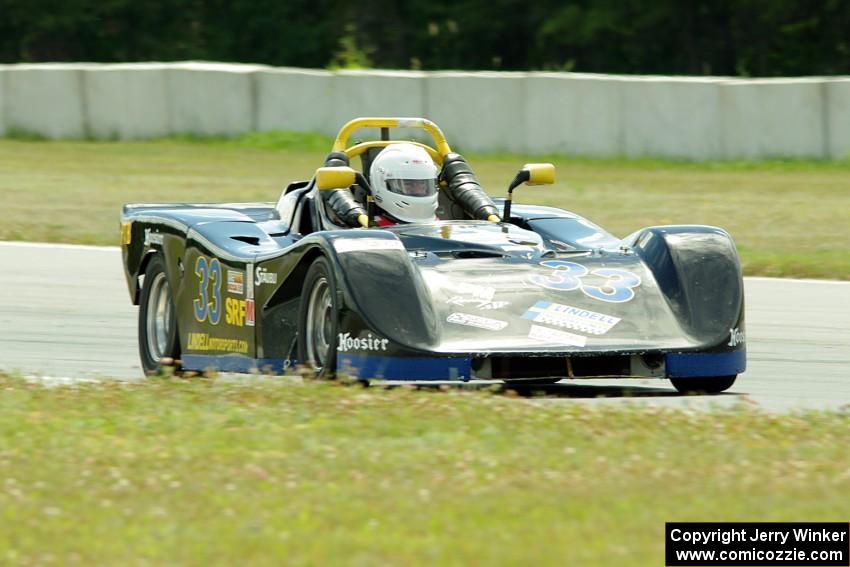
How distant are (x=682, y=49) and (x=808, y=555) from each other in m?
27.8

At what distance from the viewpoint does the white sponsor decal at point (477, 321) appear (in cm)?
816

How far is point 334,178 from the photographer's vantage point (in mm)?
9438

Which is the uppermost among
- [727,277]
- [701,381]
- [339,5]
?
[339,5]

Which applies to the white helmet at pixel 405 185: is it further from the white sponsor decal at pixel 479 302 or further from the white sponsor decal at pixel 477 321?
the white sponsor decal at pixel 477 321

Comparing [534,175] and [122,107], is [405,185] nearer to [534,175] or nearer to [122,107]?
[534,175]

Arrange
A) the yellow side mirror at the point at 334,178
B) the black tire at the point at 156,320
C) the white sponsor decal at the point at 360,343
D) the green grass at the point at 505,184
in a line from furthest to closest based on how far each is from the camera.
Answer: the green grass at the point at 505,184 < the black tire at the point at 156,320 < the yellow side mirror at the point at 334,178 < the white sponsor decal at the point at 360,343

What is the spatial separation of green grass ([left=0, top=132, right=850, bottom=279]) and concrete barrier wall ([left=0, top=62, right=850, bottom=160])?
0.22 meters

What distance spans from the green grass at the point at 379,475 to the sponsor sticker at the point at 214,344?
1218 millimetres

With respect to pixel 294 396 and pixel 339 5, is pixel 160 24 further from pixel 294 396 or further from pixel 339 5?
pixel 294 396

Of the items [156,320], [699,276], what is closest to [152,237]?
[156,320]

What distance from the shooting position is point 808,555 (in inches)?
198

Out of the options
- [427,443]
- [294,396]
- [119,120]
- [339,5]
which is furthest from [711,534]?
[339,5]

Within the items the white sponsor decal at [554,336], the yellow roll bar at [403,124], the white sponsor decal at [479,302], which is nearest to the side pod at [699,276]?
the white sponsor decal at [554,336]

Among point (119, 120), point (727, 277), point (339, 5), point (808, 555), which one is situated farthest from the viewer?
point (339, 5)
